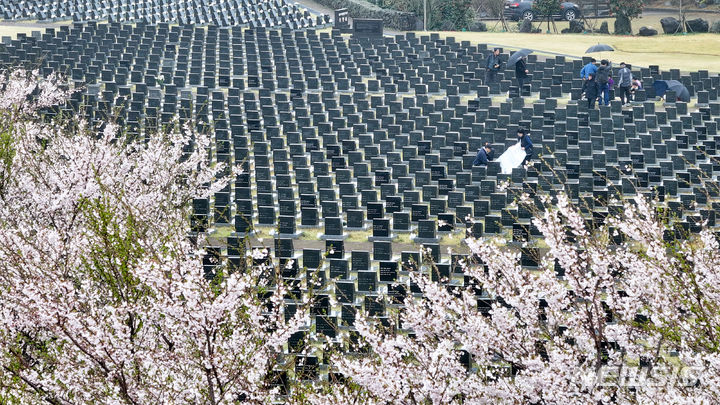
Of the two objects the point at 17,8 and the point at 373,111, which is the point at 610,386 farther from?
the point at 17,8

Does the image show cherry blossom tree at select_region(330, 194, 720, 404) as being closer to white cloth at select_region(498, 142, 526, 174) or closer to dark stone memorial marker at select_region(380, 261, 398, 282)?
dark stone memorial marker at select_region(380, 261, 398, 282)

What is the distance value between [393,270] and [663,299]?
7.98 meters

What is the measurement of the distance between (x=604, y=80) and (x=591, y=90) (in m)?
0.83

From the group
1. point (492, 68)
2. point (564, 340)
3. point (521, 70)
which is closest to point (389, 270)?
point (564, 340)

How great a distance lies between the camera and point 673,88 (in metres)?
37.6

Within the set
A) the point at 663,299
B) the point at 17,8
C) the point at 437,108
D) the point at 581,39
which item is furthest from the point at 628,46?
the point at 663,299

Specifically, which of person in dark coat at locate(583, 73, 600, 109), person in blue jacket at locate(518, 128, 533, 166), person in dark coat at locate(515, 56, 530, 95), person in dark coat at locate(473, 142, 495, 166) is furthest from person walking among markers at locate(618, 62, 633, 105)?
person in dark coat at locate(473, 142, 495, 166)

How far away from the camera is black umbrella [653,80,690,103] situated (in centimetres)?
3703

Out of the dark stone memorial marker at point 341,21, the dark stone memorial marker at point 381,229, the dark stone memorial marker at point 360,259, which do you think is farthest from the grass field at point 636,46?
the dark stone memorial marker at point 360,259

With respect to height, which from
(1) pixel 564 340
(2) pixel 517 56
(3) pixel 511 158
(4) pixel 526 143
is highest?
(1) pixel 564 340

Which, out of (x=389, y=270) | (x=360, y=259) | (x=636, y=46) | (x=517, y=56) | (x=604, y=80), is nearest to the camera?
(x=389, y=270)

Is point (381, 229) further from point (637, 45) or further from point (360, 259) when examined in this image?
point (637, 45)

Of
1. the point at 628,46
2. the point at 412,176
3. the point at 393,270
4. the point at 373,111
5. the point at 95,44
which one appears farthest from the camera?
the point at 628,46

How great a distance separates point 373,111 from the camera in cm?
3516
